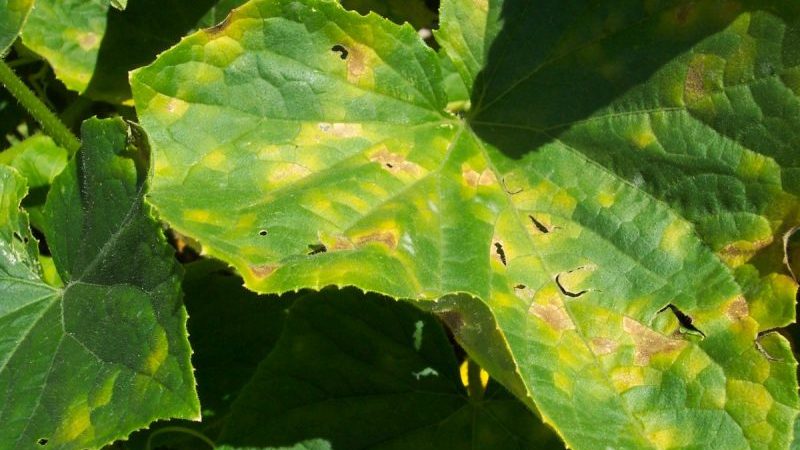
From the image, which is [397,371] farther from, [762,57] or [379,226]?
[762,57]

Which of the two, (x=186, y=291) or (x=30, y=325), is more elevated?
(x=30, y=325)

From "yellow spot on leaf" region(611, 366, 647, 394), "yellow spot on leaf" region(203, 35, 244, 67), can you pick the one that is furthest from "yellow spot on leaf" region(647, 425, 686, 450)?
"yellow spot on leaf" region(203, 35, 244, 67)

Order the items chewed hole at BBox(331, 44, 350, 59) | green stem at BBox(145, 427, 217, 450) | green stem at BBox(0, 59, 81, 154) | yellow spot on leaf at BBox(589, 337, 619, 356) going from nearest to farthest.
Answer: yellow spot on leaf at BBox(589, 337, 619, 356) < chewed hole at BBox(331, 44, 350, 59) < green stem at BBox(145, 427, 217, 450) < green stem at BBox(0, 59, 81, 154)

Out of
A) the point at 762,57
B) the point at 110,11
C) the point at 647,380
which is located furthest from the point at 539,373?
the point at 110,11

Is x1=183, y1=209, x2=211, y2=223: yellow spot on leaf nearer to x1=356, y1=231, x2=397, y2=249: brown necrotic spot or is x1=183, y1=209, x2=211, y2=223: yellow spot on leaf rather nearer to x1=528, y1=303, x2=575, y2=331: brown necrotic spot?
x1=356, y1=231, x2=397, y2=249: brown necrotic spot

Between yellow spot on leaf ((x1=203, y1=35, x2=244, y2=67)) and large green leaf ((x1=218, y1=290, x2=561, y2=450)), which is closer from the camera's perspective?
yellow spot on leaf ((x1=203, y1=35, x2=244, y2=67))

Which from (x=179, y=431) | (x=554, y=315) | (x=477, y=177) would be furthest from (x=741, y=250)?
(x=179, y=431)
